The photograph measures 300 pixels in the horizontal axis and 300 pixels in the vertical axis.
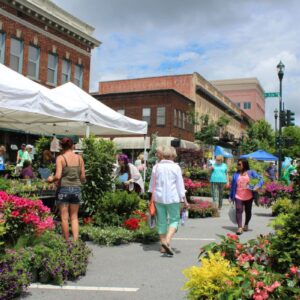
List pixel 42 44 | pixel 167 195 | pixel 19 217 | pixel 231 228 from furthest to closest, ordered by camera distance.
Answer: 1. pixel 42 44
2. pixel 231 228
3. pixel 167 195
4. pixel 19 217

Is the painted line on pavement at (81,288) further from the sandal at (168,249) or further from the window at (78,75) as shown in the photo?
the window at (78,75)

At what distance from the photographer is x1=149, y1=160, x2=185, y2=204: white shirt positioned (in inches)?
267

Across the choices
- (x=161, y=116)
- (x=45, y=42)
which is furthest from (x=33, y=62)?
(x=161, y=116)

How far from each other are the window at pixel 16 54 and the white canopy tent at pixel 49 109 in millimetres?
9458

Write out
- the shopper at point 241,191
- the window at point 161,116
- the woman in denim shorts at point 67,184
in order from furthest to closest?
the window at point 161,116 < the shopper at point 241,191 < the woman in denim shorts at point 67,184

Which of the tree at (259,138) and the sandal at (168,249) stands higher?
the tree at (259,138)

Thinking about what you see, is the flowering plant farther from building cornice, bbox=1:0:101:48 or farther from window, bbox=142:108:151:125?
window, bbox=142:108:151:125

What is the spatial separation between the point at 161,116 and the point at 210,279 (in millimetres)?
36730

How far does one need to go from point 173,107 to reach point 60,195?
111ft

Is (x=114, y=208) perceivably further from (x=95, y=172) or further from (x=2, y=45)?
(x=2, y=45)

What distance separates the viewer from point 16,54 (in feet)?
73.5

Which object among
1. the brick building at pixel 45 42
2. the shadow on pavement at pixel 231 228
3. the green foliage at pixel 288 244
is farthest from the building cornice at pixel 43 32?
the green foliage at pixel 288 244

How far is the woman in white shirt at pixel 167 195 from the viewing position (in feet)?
22.2

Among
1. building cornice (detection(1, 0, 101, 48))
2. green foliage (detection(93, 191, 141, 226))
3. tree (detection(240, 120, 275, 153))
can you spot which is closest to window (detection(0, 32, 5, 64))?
building cornice (detection(1, 0, 101, 48))
